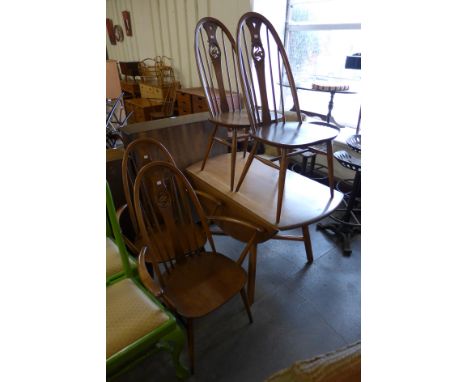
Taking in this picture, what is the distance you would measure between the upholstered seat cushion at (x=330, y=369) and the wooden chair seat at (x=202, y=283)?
72 cm

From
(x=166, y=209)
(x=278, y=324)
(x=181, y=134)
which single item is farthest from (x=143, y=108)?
(x=278, y=324)

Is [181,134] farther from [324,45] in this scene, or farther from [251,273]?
[324,45]

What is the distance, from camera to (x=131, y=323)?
3.48 ft

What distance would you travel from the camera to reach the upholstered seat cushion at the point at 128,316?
39.9 inches

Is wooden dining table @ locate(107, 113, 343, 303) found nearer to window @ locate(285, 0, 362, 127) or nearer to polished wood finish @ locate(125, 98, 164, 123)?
window @ locate(285, 0, 362, 127)

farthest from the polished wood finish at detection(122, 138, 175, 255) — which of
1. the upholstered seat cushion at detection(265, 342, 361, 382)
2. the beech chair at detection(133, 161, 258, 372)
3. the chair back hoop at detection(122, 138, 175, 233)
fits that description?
the upholstered seat cushion at detection(265, 342, 361, 382)

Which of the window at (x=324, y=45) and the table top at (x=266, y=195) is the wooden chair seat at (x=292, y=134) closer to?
the table top at (x=266, y=195)

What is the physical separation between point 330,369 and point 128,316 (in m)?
0.84

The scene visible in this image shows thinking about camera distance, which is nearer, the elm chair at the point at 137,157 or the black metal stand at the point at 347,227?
the elm chair at the point at 137,157

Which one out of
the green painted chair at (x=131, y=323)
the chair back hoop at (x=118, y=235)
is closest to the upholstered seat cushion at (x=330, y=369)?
the green painted chair at (x=131, y=323)

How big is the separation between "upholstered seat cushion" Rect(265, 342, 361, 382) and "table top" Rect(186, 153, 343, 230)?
83 centimetres
